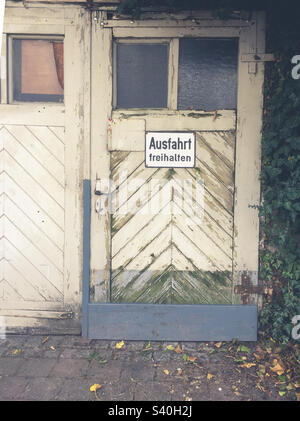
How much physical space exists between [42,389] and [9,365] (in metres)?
0.56

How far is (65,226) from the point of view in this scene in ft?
14.1

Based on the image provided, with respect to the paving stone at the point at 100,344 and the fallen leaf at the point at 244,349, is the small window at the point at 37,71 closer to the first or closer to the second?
the paving stone at the point at 100,344

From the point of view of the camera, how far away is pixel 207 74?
4203 millimetres

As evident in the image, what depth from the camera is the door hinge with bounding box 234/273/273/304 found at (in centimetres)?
421

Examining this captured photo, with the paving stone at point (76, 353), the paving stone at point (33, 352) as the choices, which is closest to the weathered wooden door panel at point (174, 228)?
the paving stone at point (76, 353)

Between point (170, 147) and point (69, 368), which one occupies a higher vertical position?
point (170, 147)

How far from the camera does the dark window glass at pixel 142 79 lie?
4.22 m

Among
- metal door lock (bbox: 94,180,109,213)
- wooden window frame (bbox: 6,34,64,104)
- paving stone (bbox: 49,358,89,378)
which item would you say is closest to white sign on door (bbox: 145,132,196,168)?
metal door lock (bbox: 94,180,109,213)

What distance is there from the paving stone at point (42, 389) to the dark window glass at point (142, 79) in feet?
9.03

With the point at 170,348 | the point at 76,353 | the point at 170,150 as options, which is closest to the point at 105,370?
the point at 76,353

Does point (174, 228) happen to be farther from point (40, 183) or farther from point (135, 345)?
point (40, 183)

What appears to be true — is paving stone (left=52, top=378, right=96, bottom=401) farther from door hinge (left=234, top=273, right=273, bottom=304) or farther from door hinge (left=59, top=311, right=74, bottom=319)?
door hinge (left=234, top=273, right=273, bottom=304)

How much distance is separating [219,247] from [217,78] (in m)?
1.77
